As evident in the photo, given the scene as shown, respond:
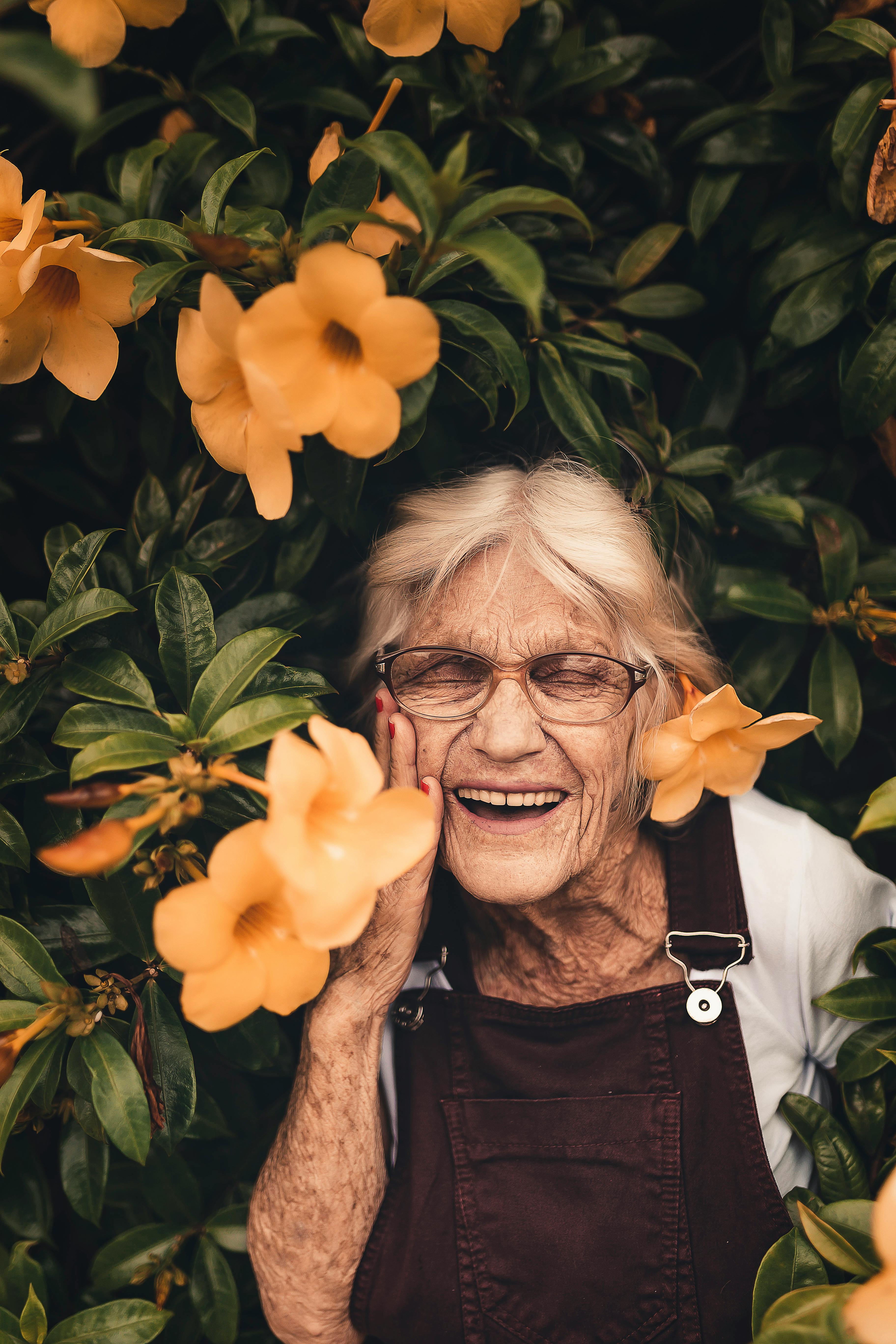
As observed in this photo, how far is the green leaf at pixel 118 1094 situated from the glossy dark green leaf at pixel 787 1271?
926 mm

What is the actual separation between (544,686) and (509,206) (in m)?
0.76

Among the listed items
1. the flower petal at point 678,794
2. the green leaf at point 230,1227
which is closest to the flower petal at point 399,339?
the flower petal at point 678,794

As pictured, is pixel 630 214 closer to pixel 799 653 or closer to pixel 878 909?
pixel 799 653

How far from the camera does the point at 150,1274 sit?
5.15 feet

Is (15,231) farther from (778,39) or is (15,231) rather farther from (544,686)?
(778,39)

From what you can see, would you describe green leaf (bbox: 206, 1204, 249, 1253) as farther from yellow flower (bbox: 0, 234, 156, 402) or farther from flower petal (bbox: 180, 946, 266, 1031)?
yellow flower (bbox: 0, 234, 156, 402)

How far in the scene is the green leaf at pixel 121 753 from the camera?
101 cm

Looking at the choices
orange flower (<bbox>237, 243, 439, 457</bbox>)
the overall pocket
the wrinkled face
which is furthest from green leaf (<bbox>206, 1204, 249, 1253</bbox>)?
orange flower (<bbox>237, 243, 439, 457</bbox>)

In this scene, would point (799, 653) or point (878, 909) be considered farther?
point (799, 653)

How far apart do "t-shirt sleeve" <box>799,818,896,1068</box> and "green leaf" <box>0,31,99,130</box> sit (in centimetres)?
156

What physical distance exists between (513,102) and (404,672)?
1116 millimetres

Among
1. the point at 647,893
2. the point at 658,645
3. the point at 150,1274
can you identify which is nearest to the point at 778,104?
the point at 658,645

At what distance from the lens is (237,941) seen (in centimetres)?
95

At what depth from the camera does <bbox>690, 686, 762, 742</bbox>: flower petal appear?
1.25 m
